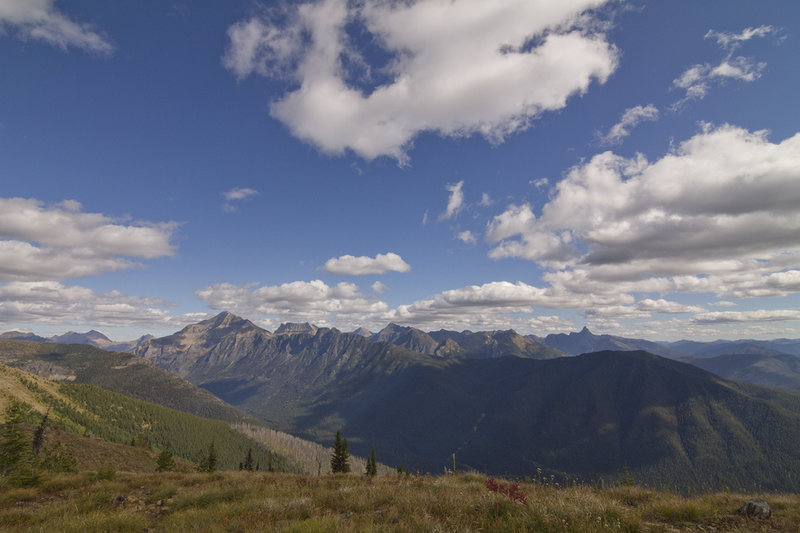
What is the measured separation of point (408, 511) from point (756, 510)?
10.4 m

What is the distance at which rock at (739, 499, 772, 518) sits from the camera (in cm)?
942

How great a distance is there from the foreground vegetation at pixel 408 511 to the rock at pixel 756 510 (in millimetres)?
257

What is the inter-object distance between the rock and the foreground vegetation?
0.84 ft

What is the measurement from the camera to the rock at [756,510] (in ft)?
30.9

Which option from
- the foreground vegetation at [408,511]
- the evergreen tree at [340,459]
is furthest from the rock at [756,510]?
the evergreen tree at [340,459]

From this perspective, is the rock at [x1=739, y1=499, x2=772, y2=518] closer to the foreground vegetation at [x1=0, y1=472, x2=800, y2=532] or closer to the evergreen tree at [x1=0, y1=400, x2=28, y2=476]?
the foreground vegetation at [x1=0, y1=472, x2=800, y2=532]

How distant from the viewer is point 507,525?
799 cm

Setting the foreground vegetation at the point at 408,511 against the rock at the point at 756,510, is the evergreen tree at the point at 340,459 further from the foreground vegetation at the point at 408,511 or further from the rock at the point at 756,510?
the rock at the point at 756,510

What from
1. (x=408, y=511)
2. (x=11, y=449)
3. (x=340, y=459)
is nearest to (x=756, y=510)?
Answer: (x=408, y=511)

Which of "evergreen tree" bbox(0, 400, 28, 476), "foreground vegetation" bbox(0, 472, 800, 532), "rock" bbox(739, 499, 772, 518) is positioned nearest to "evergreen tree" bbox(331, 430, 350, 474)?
"evergreen tree" bbox(0, 400, 28, 476)

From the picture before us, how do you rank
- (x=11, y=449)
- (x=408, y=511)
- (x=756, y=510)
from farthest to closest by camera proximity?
1. (x=11, y=449)
2. (x=756, y=510)
3. (x=408, y=511)

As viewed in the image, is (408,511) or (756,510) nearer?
(408,511)

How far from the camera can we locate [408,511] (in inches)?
373

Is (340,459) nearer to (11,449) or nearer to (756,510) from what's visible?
(11,449)
